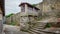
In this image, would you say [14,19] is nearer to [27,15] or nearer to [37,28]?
[27,15]

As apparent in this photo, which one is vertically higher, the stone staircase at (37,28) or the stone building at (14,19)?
the stone building at (14,19)

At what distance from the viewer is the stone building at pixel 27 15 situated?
3.39 meters

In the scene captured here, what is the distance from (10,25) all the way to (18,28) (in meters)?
0.20

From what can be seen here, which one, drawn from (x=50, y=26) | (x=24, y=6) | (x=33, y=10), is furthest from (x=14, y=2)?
(x=50, y=26)

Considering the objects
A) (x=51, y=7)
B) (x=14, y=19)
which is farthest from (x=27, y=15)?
(x=51, y=7)

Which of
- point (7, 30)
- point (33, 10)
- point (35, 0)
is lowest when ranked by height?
point (7, 30)

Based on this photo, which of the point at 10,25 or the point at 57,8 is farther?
the point at 57,8

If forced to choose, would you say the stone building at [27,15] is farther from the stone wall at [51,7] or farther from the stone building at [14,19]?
the stone wall at [51,7]

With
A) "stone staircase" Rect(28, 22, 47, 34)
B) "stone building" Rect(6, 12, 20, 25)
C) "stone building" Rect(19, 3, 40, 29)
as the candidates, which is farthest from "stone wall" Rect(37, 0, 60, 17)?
"stone building" Rect(6, 12, 20, 25)

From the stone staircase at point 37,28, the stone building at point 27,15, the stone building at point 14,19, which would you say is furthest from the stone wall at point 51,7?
the stone building at point 14,19

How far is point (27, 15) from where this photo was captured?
3.49m

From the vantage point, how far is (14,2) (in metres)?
3.46

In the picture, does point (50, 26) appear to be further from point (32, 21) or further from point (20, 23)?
point (20, 23)

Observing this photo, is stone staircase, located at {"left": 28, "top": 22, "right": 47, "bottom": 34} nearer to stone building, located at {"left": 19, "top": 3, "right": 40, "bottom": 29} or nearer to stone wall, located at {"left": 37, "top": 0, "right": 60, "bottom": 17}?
stone building, located at {"left": 19, "top": 3, "right": 40, "bottom": 29}
